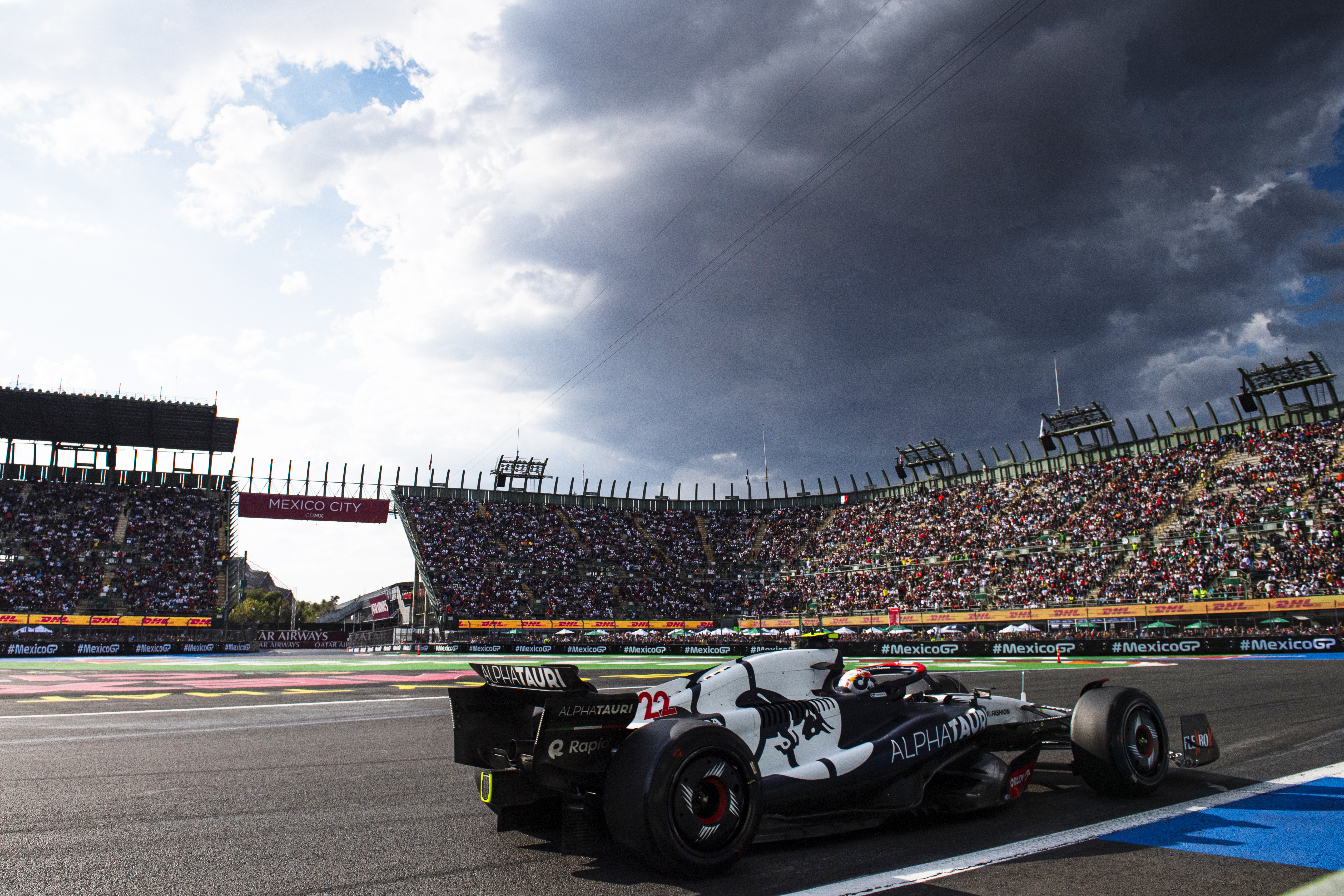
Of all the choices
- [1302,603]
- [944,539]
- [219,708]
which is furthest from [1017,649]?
[219,708]

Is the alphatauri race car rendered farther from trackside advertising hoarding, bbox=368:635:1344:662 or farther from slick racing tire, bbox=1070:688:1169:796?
trackside advertising hoarding, bbox=368:635:1344:662

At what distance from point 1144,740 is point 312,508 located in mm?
56228

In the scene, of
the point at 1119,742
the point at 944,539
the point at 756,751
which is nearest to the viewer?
the point at 756,751

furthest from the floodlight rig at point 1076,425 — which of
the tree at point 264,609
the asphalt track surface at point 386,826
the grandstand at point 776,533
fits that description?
the tree at point 264,609

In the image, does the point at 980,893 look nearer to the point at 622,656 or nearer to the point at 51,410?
the point at 622,656

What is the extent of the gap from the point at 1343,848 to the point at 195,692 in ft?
56.4

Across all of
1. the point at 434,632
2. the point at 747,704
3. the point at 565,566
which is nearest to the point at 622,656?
the point at 434,632

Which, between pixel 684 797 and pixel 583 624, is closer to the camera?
Result: pixel 684 797

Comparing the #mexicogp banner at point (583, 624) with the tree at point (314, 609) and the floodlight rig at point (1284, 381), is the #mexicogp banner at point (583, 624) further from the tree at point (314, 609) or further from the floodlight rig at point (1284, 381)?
the tree at point (314, 609)

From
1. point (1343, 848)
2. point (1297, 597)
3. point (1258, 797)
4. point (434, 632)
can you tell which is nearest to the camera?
point (1343, 848)

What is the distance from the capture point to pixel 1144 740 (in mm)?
5656

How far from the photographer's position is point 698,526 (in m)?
65.1

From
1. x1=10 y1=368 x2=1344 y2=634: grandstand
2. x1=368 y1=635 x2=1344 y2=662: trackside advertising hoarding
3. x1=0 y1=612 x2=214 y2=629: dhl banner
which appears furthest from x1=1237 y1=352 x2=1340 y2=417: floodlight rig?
x1=0 y1=612 x2=214 y2=629: dhl banner

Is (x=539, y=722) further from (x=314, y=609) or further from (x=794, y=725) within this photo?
(x=314, y=609)
